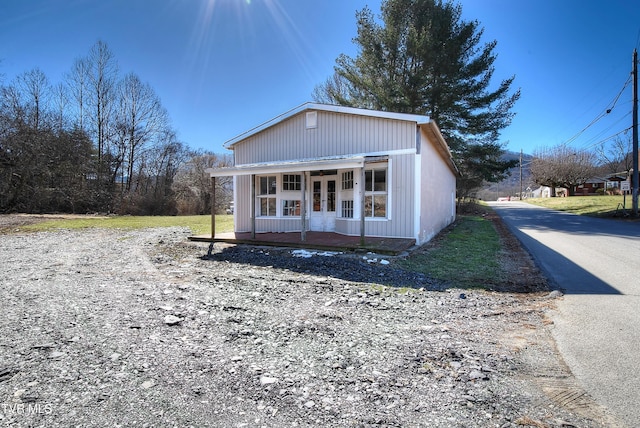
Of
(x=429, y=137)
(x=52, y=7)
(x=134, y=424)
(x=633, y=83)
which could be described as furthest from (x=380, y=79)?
(x=134, y=424)

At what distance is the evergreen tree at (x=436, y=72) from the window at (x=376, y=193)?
10.8m

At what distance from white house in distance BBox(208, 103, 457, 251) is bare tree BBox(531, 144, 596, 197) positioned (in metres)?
45.9

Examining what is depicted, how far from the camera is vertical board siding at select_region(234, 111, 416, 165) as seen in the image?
9406 mm

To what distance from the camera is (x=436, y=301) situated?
4512 mm

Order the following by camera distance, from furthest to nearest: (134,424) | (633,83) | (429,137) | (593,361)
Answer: (633,83) → (429,137) → (593,361) → (134,424)

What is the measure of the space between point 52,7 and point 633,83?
2897 centimetres

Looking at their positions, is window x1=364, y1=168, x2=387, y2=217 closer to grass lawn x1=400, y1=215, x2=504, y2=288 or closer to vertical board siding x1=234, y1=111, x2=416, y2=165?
vertical board siding x1=234, y1=111, x2=416, y2=165

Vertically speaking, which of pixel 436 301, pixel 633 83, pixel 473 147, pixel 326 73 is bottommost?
pixel 436 301

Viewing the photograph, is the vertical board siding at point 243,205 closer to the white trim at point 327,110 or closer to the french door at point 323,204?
the white trim at point 327,110

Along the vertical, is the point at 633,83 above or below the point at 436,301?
above

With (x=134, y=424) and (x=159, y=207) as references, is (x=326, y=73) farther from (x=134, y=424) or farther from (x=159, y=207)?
(x=134, y=424)

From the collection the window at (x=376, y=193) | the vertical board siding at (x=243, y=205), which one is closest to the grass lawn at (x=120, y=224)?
the vertical board siding at (x=243, y=205)

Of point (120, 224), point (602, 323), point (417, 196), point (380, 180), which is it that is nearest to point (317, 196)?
point (380, 180)

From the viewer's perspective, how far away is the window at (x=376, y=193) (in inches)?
376
